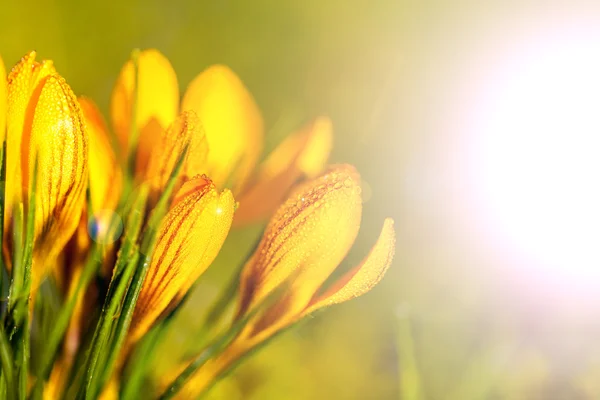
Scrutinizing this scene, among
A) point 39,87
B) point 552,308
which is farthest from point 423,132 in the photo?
point 39,87

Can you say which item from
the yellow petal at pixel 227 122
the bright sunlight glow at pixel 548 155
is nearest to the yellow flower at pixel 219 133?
the yellow petal at pixel 227 122

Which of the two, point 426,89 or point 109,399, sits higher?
point 426,89

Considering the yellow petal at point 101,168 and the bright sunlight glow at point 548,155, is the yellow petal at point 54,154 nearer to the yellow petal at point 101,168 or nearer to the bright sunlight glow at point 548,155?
the yellow petal at point 101,168

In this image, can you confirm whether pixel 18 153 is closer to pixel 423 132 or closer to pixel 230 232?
pixel 230 232

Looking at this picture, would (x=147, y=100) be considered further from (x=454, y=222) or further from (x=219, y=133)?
(x=454, y=222)

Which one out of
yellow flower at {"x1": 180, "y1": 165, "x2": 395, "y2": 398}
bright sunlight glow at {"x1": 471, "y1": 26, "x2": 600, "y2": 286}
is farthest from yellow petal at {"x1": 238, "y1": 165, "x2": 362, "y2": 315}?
bright sunlight glow at {"x1": 471, "y1": 26, "x2": 600, "y2": 286}

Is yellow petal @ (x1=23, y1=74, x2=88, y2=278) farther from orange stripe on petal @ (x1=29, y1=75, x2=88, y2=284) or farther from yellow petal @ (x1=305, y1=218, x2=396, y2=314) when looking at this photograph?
yellow petal @ (x1=305, y1=218, x2=396, y2=314)
